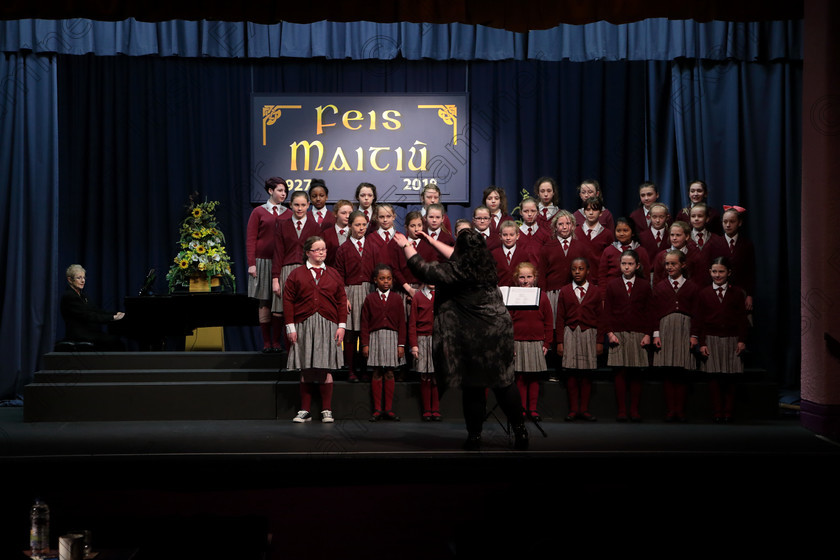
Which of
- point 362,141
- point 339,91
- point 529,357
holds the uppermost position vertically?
point 339,91

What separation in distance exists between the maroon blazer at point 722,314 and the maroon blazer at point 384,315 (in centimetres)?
223

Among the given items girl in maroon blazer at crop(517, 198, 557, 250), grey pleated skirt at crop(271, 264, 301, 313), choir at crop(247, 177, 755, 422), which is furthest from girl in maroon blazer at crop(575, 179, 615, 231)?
grey pleated skirt at crop(271, 264, 301, 313)

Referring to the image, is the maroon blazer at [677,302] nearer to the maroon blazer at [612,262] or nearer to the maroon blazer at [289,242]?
the maroon blazer at [612,262]

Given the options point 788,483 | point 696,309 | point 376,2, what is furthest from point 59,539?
point 696,309

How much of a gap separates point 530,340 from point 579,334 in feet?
1.32

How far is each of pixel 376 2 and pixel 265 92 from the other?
3249 millimetres

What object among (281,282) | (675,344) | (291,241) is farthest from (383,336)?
(675,344)

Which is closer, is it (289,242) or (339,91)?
(289,242)

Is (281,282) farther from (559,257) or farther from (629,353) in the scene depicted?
(629,353)

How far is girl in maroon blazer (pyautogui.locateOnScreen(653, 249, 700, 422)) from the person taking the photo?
21.1 feet

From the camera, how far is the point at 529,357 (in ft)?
20.8

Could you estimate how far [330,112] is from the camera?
8953mm

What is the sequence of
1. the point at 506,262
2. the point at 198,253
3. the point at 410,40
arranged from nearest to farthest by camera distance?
the point at 506,262, the point at 198,253, the point at 410,40

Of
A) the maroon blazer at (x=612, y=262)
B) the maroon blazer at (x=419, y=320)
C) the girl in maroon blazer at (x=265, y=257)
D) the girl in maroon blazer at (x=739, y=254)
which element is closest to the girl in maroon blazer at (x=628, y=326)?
the maroon blazer at (x=612, y=262)
